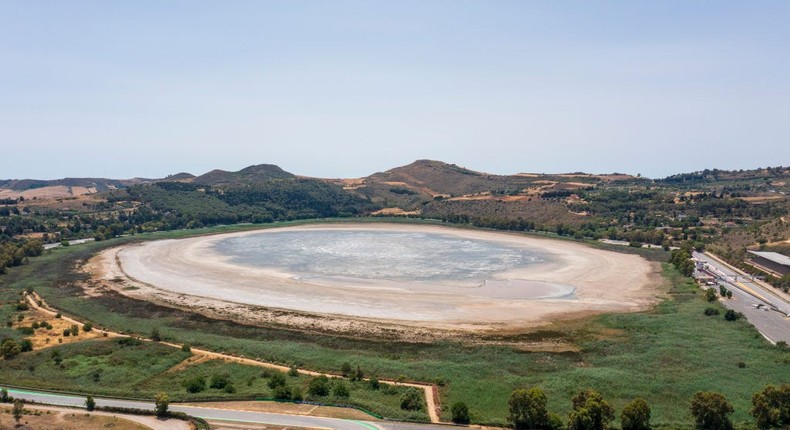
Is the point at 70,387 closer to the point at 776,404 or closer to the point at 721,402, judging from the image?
the point at 721,402

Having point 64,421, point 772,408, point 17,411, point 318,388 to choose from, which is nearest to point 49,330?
point 17,411

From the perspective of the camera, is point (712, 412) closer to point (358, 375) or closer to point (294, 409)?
point (358, 375)

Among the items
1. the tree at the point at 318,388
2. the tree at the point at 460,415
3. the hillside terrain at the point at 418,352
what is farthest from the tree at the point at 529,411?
the tree at the point at 318,388

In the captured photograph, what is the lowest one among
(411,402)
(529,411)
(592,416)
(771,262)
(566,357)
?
(566,357)

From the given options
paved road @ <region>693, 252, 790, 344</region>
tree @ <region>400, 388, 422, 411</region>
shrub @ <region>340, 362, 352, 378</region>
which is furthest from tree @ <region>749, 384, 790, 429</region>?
shrub @ <region>340, 362, 352, 378</region>

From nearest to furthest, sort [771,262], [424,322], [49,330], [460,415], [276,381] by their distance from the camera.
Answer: [460,415]
[276,381]
[49,330]
[424,322]
[771,262]

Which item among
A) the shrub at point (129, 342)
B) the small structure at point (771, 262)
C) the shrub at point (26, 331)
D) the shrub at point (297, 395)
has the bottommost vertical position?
the shrub at point (297, 395)

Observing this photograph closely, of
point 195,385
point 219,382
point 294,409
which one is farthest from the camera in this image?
point 219,382

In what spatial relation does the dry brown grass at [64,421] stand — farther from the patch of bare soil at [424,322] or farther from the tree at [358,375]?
the patch of bare soil at [424,322]
